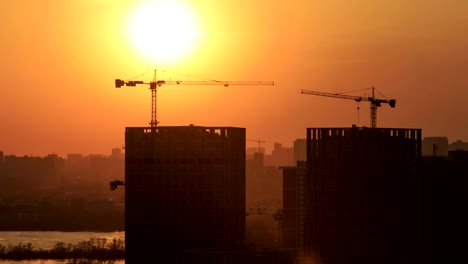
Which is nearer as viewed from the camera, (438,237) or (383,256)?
(383,256)

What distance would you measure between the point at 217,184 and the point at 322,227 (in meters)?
5.25

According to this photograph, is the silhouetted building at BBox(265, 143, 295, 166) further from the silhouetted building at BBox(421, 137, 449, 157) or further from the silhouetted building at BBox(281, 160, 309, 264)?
the silhouetted building at BBox(281, 160, 309, 264)

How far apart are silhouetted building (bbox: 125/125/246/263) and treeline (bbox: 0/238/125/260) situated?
26364mm

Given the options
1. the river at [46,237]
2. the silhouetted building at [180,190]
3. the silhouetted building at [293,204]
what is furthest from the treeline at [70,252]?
the silhouetted building at [180,190]

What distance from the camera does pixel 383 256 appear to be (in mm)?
53656

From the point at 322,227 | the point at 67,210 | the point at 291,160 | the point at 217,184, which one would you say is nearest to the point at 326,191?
the point at 322,227

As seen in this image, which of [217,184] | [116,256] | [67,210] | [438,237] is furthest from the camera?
[67,210]

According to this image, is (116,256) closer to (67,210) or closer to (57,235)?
(57,235)

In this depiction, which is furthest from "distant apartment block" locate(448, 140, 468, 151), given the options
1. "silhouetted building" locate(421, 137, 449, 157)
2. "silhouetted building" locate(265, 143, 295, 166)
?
"silhouetted building" locate(265, 143, 295, 166)

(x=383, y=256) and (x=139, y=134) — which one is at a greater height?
(x=139, y=134)

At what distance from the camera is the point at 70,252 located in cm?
8288

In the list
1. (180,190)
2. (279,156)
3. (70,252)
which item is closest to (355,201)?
(180,190)

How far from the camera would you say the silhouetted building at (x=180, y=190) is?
176 feet

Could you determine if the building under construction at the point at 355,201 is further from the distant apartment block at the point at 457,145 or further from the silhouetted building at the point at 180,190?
the distant apartment block at the point at 457,145
